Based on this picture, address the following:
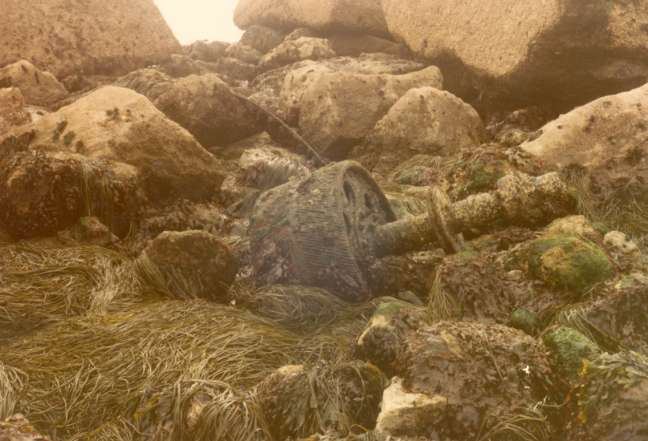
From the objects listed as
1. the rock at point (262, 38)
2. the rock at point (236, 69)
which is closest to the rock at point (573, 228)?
the rock at point (236, 69)

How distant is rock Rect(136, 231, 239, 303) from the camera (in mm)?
5082

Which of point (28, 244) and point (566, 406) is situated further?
point (28, 244)

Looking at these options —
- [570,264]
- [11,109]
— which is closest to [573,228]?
[570,264]

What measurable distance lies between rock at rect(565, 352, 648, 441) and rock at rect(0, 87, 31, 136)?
5874mm

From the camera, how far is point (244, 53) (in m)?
11.2

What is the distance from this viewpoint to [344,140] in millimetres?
8008

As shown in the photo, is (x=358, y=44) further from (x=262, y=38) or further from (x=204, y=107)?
(x=204, y=107)

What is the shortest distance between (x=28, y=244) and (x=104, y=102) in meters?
1.91

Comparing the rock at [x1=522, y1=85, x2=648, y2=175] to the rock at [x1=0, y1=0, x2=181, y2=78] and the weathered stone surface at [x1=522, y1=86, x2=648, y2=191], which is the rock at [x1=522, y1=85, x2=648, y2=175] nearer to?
the weathered stone surface at [x1=522, y1=86, x2=648, y2=191]

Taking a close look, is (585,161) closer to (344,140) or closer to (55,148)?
(344,140)

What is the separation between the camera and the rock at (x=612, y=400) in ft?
9.71

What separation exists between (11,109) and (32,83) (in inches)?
47.9

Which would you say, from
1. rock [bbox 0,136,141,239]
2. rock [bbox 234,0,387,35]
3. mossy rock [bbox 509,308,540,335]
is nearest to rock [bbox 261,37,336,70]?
rock [bbox 234,0,387,35]

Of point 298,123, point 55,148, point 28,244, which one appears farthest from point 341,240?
point 298,123
